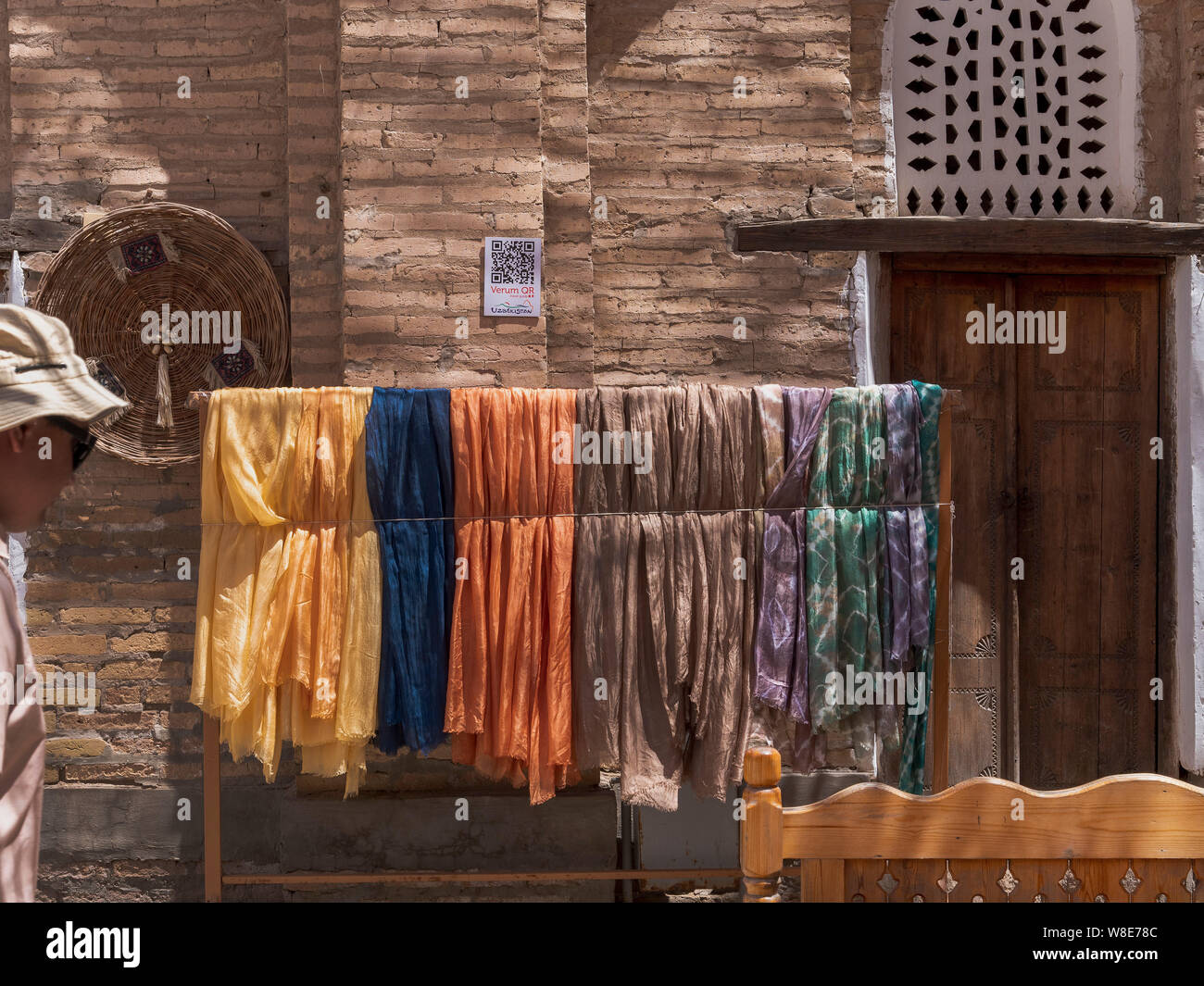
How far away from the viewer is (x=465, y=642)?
3854 millimetres

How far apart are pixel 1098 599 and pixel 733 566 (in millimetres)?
2444

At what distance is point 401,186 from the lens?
187 inches

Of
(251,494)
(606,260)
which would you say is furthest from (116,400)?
(606,260)

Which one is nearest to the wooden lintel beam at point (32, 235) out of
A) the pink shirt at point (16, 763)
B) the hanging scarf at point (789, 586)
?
the hanging scarf at point (789, 586)

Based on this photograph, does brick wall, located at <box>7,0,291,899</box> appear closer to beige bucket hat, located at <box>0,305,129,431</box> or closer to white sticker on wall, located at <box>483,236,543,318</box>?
white sticker on wall, located at <box>483,236,543,318</box>

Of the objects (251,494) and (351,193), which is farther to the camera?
(351,193)

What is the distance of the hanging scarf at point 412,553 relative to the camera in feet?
12.5

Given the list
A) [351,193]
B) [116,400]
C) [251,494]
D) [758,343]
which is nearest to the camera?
[116,400]

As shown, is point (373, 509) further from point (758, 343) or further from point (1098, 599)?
point (1098, 599)

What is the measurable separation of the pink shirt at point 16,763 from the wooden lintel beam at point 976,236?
3904mm

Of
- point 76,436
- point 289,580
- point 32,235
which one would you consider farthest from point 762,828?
point 32,235

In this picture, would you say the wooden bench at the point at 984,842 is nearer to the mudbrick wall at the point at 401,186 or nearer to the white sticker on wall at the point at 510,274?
the mudbrick wall at the point at 401,186

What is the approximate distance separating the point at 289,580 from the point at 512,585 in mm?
726

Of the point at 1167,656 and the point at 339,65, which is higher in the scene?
the point at 339,65
